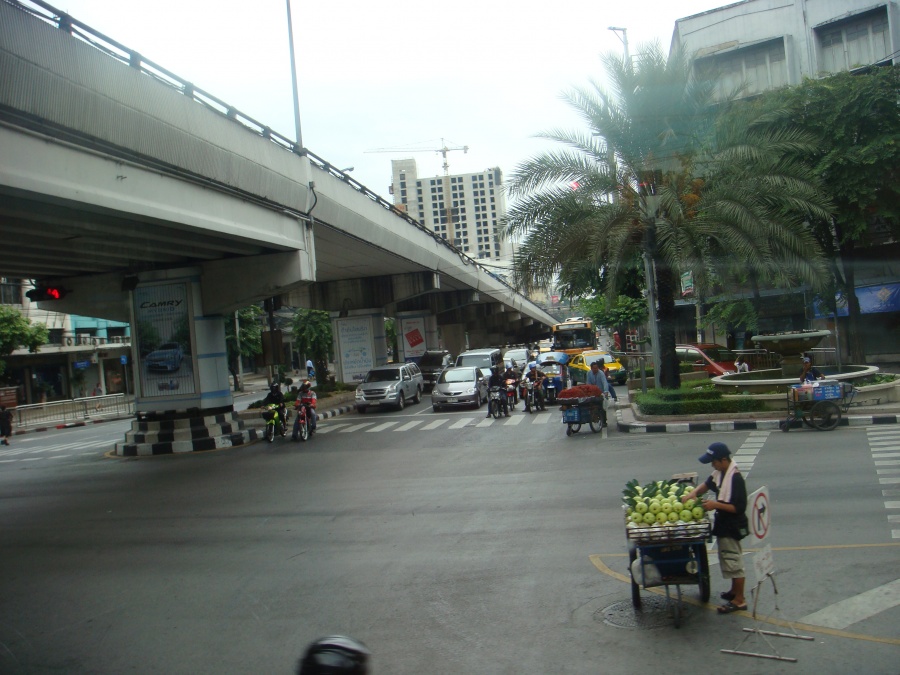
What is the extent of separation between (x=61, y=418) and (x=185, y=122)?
102 ft

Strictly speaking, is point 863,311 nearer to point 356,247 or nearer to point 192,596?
point 356,247

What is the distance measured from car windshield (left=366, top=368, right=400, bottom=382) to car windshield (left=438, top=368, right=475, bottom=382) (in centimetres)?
239

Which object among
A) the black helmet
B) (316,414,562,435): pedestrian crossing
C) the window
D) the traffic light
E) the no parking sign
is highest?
the window

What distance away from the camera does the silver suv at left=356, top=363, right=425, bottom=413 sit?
96.0 ft

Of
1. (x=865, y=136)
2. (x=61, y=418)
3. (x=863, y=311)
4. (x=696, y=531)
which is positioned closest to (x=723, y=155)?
(x=865, y=136)

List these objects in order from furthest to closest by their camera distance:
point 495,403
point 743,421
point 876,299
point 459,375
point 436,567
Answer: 1. point 876,299
2. point 459,375
3. point 495,403
4. point 743,421
5. point 436,567

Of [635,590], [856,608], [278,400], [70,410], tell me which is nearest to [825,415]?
[856,608]

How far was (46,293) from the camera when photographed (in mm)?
22344

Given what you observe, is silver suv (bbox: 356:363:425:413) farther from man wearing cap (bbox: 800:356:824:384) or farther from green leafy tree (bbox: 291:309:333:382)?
green leafy tree (bbox: 291:309:333:382)

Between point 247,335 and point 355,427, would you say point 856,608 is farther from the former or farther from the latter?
point 247,335

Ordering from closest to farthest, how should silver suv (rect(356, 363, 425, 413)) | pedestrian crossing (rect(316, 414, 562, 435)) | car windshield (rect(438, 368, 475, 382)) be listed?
pedestrian crossing (rect(316, 414, 562, 435)) → car windshield (rect(438, 368, 475, 382)) → silver suv (rect(356, 363, 425, 413))

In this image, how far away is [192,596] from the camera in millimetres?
7965

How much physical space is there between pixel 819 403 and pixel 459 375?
14601mm

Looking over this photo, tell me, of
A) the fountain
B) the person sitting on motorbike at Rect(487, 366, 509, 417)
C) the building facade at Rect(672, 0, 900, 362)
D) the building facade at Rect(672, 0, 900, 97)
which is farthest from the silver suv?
the building facade at Rect(672, 0, 900, 97)
